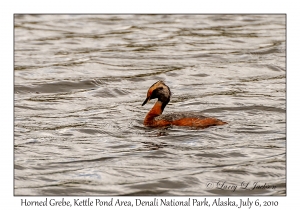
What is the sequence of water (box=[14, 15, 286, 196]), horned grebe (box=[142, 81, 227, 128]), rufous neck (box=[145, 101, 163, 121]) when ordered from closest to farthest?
water (box=[14, 15, 286, 196])
horned grebe (box=[142, 81, 227, 128])
rufous neck (box=[145, 101, 163, 121])

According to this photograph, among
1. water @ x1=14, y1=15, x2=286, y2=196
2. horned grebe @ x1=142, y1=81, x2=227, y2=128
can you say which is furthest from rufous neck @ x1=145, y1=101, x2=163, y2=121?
water @ x1=14, y1=15, x2=286, y2=196

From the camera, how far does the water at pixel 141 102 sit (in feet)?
41.1

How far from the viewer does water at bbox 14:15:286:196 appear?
12539 mm

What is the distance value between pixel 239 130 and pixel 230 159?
5.83 feet

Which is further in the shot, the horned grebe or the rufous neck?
the rufous neck

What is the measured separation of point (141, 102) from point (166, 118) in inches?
119

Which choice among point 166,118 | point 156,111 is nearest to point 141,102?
point 156,111

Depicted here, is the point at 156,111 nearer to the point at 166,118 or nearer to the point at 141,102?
the point at 166,118

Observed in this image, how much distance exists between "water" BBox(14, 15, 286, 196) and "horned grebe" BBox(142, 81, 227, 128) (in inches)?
6.6

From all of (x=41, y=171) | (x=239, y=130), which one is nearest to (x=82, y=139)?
(x=41, y=171)

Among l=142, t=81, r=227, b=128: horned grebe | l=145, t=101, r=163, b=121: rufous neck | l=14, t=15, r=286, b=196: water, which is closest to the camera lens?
l=14, t=15, r=286, b=196: water

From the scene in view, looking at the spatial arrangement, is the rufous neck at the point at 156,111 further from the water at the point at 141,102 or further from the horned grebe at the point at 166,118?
the water at the point at 141,102

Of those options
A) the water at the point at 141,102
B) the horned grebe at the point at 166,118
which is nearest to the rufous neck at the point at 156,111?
the horned grebe at the point at 166,118

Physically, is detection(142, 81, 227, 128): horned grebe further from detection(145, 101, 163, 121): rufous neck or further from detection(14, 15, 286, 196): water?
detection(14, 15, 286, 196): water
